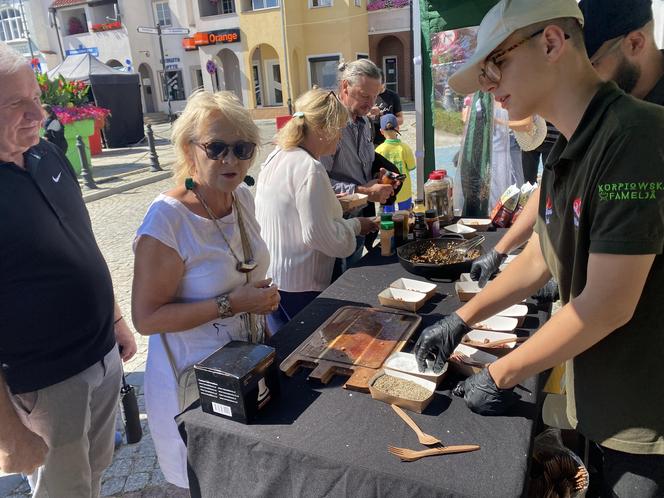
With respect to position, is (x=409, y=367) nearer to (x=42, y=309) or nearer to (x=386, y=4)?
(x=42, y=309)

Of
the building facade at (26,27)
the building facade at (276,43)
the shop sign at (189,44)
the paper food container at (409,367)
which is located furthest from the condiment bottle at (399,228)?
the building facade at (26,27)

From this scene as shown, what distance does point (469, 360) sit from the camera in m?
1.59

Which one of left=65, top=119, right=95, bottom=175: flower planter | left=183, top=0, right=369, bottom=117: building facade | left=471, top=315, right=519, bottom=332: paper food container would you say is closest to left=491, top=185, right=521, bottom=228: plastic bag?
left=471, top=315, right=519, bottom=332: paper food container

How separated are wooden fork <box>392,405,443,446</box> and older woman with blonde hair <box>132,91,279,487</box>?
71 centimetres

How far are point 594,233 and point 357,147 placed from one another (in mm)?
2763

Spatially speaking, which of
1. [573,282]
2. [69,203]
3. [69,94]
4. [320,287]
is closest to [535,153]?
[320,287]

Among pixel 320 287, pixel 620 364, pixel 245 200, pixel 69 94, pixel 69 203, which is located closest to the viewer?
pixel 620 364

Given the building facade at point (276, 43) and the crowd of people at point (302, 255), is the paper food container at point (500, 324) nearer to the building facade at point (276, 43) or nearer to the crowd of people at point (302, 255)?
the crowd of people at point (302, 255)

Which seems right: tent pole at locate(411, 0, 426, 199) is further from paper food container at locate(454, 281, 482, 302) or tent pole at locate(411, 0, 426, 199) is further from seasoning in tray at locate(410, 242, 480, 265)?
paper food container at locate(454, 281, 482, 302)

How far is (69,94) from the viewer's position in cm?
1190

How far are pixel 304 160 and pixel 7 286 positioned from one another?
1407 millimetres

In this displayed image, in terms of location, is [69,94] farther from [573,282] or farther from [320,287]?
[573,282]

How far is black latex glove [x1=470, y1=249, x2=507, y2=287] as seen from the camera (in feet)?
7.13

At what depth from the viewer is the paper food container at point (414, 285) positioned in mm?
2192
